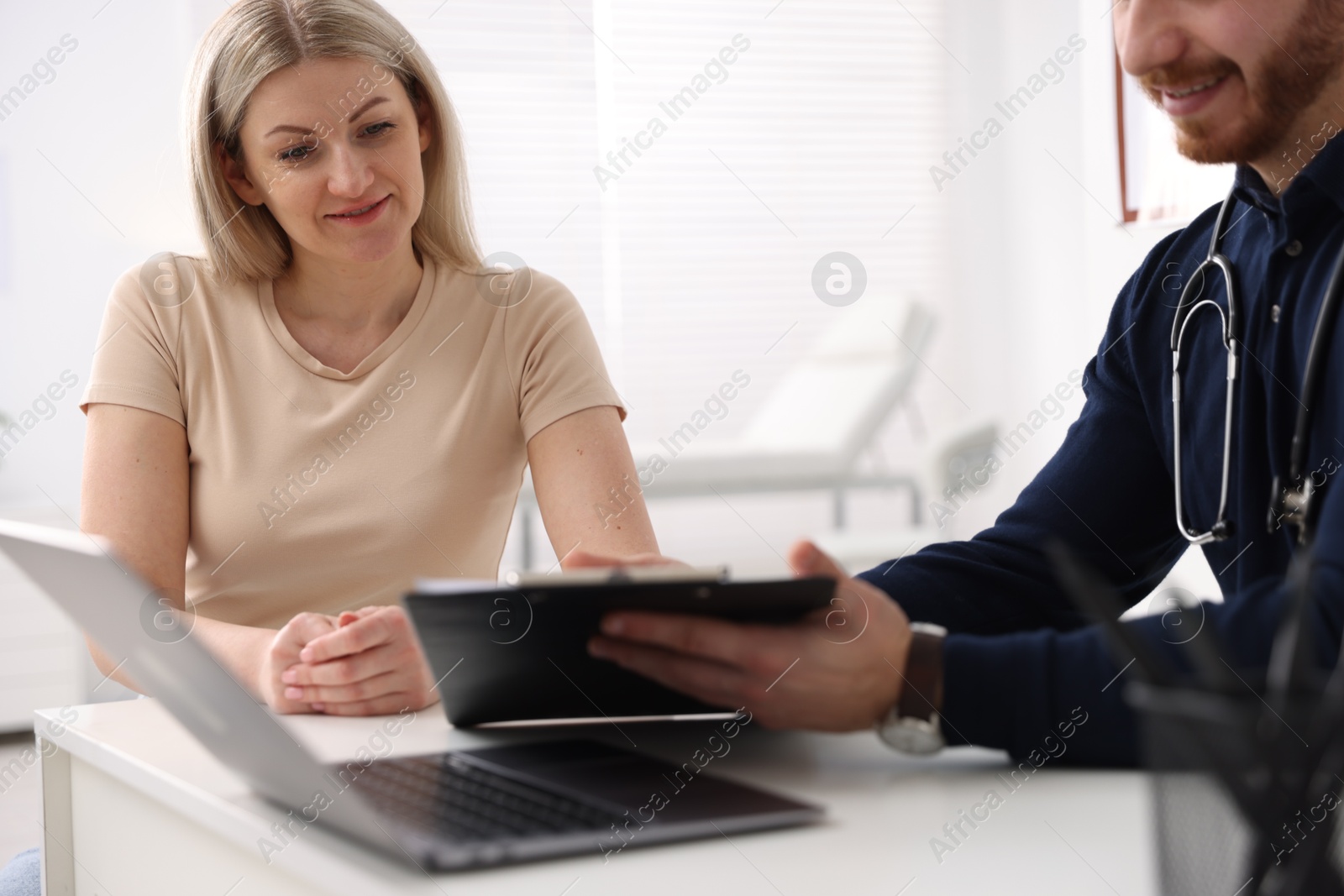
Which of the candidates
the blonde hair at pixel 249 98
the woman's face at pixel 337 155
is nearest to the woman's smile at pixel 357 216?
the woman's face at pixel 337 155

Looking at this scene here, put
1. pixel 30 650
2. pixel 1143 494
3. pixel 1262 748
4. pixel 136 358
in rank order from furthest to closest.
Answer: pixel 30 650 → pixel 136 358 → pixel 1143 494 → pixel 1262 748

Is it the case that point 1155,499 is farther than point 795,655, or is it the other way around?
point 1155,499

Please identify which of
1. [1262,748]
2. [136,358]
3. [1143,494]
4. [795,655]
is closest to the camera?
[1262,748]

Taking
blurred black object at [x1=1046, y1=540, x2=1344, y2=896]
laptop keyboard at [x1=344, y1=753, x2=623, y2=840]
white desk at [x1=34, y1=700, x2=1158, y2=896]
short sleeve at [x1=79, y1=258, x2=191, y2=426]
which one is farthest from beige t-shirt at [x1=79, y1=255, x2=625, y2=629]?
blurred black object at [x1=1046, y1=540, x2=1344, y2=896]

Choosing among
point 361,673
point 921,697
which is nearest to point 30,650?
point 361,673

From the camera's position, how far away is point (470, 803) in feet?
1.99

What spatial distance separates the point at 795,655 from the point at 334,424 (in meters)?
0.81

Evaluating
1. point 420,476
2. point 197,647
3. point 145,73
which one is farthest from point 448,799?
point 145,73

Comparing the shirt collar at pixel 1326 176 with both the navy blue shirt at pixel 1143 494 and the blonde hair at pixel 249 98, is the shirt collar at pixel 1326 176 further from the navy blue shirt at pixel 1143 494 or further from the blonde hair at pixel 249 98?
the blonde hair at pixel 249 98

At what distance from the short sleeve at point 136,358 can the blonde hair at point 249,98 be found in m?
0.09

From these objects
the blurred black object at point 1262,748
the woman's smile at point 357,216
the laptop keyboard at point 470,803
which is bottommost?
the laptop keyboard at point 470,803

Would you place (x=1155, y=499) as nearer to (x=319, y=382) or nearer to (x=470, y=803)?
(x=470, y=803)

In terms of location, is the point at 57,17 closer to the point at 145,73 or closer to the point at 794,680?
the point at 145,73

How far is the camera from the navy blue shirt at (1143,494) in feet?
2.20
